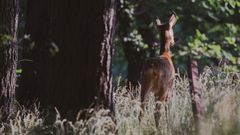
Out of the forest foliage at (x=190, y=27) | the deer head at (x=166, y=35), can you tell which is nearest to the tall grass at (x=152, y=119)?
Answer: the deer head at (x=166, y=35)

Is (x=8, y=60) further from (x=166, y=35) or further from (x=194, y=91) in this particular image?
(x=194, y=91)

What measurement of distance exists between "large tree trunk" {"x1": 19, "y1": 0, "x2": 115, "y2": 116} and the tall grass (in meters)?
0.25

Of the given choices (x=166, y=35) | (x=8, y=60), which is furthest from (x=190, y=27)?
(x=8, y=60)

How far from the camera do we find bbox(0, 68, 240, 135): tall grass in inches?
307

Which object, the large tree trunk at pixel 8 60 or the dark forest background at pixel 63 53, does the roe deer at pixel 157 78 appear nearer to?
the dark forest background at pixel 63 53

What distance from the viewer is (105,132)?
8.33 m

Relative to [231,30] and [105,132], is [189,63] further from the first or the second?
[231,30]

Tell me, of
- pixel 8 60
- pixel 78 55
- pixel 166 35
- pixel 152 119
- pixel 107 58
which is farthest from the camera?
pixel 166 35

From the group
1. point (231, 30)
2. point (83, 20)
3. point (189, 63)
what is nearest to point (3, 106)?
point (83, 20)

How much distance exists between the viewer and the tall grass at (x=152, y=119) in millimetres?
7801

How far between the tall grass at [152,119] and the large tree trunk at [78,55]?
250 millimetres

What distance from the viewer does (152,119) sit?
30.2ft

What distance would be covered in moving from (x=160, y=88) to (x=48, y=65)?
5.48 ft

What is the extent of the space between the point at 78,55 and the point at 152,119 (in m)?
1.16
